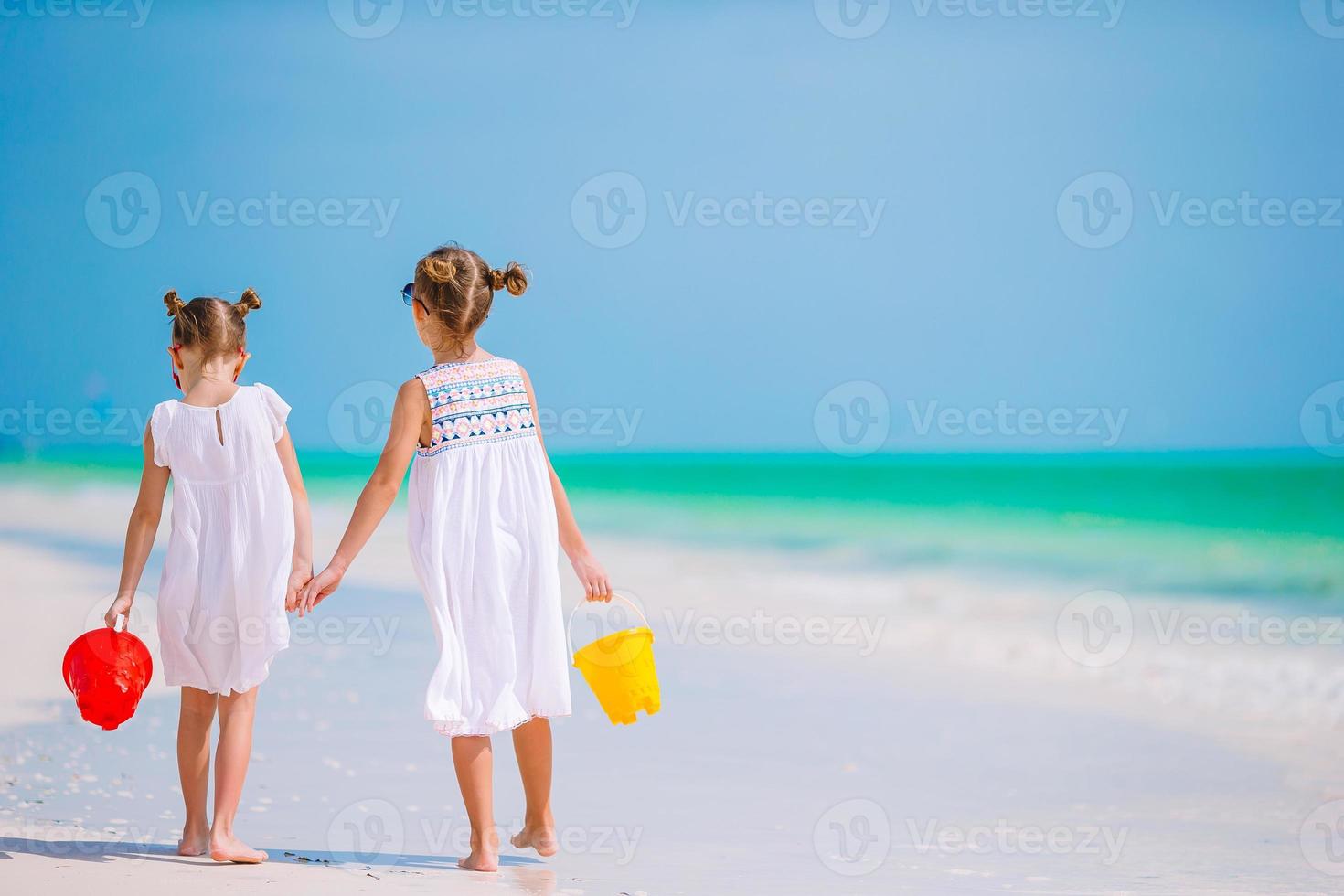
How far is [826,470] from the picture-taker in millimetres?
15266

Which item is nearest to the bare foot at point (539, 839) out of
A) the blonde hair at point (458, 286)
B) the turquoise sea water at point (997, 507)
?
the blonde hair at point (458, 286)

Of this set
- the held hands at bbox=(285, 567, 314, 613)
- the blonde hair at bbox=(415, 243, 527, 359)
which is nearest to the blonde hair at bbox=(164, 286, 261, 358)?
the blonde hair at bbox=(415, 243, 527, 359)

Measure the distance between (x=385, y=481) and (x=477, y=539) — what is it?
8.3 inches

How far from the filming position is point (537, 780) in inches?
103

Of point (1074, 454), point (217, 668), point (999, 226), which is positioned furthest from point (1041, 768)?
point (1074, 454)

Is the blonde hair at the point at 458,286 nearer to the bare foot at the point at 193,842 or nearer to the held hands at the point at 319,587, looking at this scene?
the held hands at the point at 319,587

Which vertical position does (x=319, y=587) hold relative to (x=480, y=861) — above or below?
above

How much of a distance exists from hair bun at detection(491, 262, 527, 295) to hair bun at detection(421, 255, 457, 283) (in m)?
0.08

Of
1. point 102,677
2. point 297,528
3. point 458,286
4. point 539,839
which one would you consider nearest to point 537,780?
point 539,839

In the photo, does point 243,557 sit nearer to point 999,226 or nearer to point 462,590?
point 462,590

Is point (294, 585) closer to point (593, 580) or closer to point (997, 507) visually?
point (593, 580)

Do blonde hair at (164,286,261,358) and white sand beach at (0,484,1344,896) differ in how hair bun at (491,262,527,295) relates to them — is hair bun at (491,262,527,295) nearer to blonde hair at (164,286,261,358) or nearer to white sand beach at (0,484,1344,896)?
blonde hair at (164,286,261,358)

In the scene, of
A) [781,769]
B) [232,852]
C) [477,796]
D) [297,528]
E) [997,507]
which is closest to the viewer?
[232,852]

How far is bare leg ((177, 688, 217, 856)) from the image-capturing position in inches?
98.4
